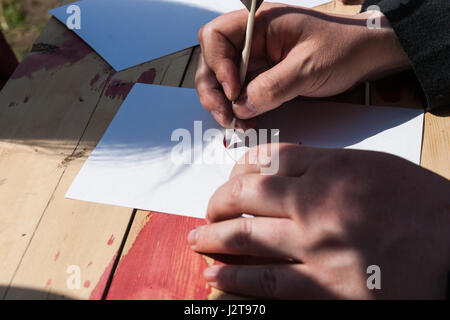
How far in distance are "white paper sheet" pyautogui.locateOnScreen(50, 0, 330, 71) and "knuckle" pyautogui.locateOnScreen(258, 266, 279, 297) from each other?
1.93ft

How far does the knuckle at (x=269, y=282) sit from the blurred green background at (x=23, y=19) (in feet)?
7.63

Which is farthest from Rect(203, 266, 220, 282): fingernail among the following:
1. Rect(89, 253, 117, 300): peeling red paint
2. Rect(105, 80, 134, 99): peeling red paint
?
Rect(105, 80, 134, 99): peeling red paint

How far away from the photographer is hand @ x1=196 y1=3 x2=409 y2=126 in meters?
0.73

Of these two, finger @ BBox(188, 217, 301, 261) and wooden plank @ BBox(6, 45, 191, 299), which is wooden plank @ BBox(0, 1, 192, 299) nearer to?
wooden plank @ BBox(6, 45, 191, 299)

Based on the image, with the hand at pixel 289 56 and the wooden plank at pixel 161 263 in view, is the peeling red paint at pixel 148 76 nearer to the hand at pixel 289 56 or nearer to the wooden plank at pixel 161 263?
the hand at pixel 289 56

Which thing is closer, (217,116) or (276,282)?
(276,282)

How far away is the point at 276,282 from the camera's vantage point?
52 cm

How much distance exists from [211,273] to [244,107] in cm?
32

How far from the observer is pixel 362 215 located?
529 mm

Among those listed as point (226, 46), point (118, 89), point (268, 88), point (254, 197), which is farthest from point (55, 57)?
point (254, 197)

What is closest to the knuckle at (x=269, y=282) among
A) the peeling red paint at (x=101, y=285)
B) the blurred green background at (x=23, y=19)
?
the peeling red paint at (x=101, y=285)

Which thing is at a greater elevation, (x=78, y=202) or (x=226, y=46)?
(x=226, y=46)

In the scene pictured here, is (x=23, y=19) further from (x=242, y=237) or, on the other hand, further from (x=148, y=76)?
(x=242, y=237)
